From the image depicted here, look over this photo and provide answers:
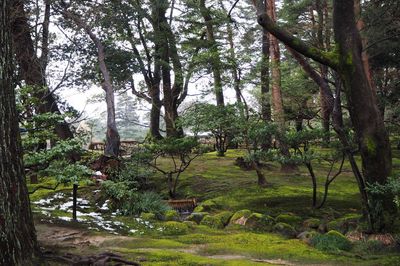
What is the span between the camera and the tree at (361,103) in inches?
232

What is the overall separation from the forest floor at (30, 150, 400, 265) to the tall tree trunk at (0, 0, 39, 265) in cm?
102

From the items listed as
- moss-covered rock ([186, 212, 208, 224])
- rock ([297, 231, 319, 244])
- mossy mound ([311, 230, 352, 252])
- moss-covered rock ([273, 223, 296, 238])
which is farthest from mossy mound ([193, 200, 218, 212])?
mossy mound ([311, 230, 352, 252])

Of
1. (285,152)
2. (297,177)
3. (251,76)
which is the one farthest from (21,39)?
(297,177)

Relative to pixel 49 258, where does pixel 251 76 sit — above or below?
above

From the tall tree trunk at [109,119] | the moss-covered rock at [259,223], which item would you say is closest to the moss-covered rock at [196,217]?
the moss-covered rock at [259,223]

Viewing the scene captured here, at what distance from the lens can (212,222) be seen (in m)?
7.05

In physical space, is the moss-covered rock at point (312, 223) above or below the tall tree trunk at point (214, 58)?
below

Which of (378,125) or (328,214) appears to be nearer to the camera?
(378,125)

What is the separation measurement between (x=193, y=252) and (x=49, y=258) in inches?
70.0

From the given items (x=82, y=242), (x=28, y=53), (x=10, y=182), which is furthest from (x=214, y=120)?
(x=10, y=182)

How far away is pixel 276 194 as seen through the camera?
9.30 metres

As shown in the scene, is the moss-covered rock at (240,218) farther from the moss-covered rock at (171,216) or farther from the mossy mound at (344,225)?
the mossy mound at (344,225)

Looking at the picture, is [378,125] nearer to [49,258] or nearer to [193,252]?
[193,252]

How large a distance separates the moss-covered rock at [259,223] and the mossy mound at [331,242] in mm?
1245
